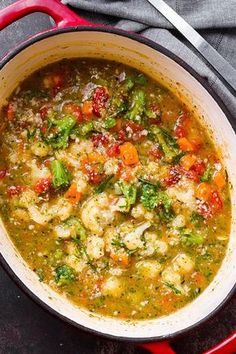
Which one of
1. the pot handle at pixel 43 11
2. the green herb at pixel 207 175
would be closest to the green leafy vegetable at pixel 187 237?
the green herb at pixel 207 175

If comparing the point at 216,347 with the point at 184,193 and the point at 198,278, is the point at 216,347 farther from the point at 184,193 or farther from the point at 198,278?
the point at 184,193

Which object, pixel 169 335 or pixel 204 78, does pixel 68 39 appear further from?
pixel 169 335

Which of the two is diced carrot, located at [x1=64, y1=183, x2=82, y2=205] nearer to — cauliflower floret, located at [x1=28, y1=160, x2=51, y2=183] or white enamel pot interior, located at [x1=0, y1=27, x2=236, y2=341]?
cauliflower floret, located at [x1=28, y1=160, x2=51, y2=183]

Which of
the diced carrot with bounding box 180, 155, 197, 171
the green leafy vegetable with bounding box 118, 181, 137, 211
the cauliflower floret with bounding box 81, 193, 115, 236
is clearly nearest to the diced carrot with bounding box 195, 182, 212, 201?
the diced carrot with bounding box 180, 155, 197, 171

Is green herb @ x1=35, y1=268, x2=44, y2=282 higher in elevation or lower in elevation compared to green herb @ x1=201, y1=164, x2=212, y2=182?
lower

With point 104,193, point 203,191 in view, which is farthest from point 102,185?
point 203,191
